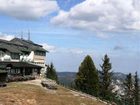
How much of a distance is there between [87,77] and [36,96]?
41.8 metres

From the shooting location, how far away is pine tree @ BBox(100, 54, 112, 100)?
114m

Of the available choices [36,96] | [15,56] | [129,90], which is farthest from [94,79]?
[36,96]

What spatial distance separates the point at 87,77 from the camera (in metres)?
117

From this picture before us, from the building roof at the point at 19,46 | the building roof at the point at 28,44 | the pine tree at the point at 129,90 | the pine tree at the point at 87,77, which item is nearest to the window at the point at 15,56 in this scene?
the building roof at the point at 19,46

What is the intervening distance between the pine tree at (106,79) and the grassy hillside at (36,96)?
26.4 meters

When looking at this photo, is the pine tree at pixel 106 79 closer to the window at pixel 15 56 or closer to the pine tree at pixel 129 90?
the pine tree at pixel 129 90

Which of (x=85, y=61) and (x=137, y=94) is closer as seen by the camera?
(x=85, y=61)

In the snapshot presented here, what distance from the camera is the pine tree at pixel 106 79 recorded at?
114m

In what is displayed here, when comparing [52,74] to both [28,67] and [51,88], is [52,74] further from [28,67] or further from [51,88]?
[51,88]

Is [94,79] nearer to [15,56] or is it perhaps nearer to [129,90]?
[129,90]

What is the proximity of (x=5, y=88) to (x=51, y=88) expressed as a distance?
13592 mm

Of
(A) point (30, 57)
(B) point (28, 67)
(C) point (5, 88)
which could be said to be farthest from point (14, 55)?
(C) point (5, 88)

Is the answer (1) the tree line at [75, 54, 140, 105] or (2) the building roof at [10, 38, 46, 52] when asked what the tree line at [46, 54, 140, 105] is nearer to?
(1) the tree line at [75, 54, 140, 105]

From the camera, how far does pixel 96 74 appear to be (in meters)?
116
